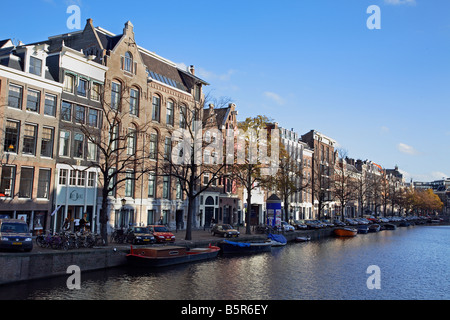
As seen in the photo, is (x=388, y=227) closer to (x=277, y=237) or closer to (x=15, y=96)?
(x=277, y=237)

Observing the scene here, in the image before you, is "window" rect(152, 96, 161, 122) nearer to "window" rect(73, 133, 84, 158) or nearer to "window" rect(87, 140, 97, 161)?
"window" rect(87, 140, 97, 161)

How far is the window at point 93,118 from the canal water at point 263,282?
64.6 ft

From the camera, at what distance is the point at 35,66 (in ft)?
126

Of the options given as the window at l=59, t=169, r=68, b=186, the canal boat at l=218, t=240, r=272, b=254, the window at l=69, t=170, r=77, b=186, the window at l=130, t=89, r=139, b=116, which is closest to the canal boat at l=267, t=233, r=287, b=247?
the canal boat at l=218, t=240, r=272, b=254

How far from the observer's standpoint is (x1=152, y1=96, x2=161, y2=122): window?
174ft

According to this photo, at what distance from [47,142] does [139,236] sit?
45.6 feet

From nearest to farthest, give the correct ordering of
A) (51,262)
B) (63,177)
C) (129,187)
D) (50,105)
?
(51,262) → (50,105) → (63,177) → (129,187)

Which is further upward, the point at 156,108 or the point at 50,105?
the point at 156,108

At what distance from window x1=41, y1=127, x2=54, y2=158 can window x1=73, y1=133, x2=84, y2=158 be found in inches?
109

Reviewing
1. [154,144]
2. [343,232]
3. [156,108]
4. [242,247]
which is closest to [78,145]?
[154,144]

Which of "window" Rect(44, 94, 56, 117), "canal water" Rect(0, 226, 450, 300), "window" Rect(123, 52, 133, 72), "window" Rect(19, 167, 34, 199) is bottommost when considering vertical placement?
"canal water" Rect(0, 226, 450, 300)

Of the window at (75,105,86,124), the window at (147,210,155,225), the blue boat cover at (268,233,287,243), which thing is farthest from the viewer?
the window at (147,210,155,225)

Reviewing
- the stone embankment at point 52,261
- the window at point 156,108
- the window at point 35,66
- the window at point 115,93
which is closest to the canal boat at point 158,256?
the stone embankment at point 52,261
